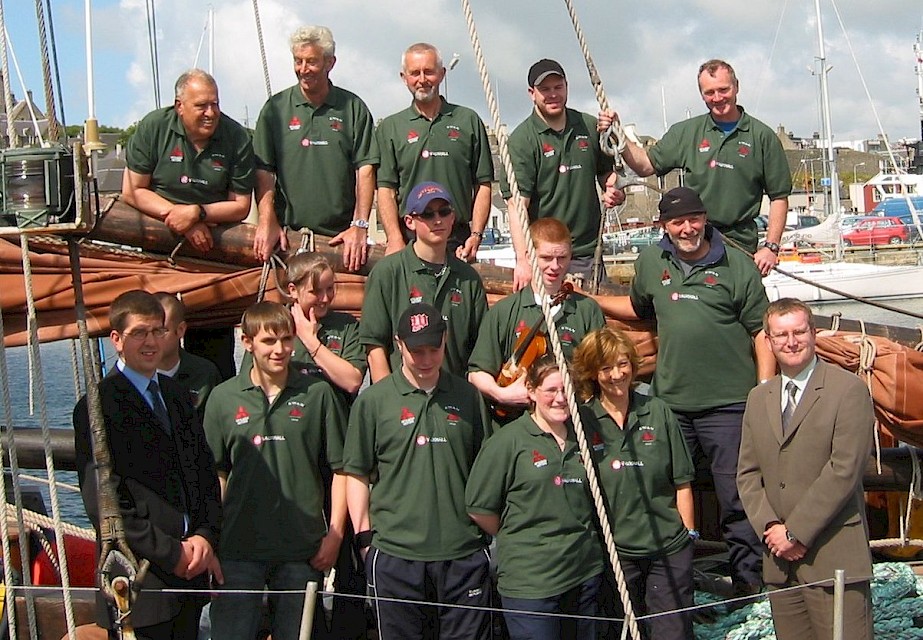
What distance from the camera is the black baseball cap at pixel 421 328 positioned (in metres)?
4.61

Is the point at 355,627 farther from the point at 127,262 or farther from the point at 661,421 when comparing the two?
the point at 127,262

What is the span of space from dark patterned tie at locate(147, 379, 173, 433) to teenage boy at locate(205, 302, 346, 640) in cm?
43

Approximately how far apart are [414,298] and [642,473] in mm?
1214

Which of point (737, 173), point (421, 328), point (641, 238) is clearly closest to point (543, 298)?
point (421, 328)

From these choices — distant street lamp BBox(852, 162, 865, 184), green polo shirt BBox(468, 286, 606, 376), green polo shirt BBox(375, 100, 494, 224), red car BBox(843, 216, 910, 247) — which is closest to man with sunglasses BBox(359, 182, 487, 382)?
green polo shirt BBox(468, 286, 606, 376)

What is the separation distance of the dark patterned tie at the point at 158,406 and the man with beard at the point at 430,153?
179cm

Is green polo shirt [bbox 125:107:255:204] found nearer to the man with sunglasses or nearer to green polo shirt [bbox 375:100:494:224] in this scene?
green polo shirt [bbox 375:100:494:224]

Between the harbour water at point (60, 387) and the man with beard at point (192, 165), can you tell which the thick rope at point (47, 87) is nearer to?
the man with beard at point (192, 165)

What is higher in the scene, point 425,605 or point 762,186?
point 762,186

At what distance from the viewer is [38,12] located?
4.49m

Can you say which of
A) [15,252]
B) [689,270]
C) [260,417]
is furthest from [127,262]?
[689,270]

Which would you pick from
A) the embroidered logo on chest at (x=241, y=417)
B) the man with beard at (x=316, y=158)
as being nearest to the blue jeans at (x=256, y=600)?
the embroidered logo on chest at (x=241, y=417)

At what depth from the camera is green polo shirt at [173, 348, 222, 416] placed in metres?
5.14

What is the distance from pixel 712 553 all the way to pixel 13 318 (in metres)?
3.98
